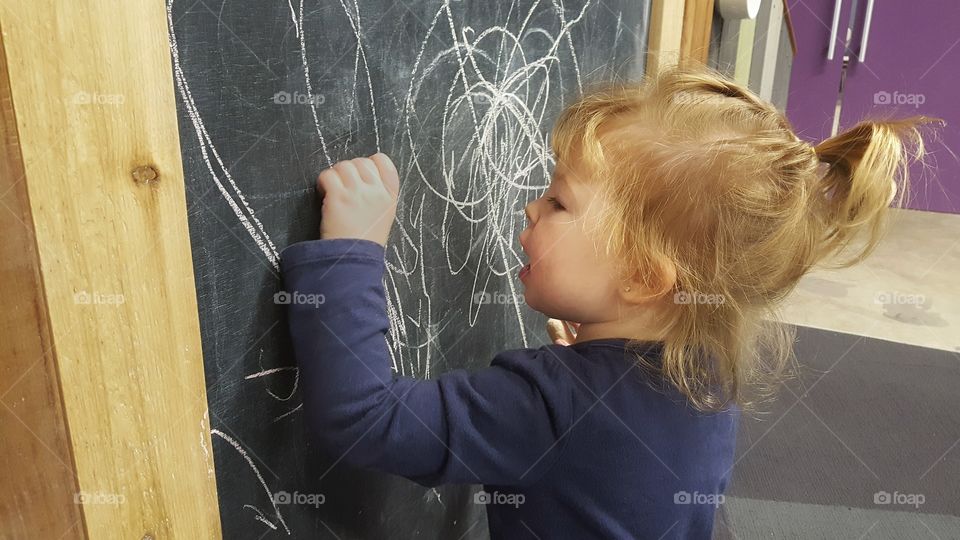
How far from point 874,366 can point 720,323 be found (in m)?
2.18

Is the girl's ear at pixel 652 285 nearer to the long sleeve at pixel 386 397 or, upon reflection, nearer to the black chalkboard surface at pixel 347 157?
the long sleeve at pixel 386 397

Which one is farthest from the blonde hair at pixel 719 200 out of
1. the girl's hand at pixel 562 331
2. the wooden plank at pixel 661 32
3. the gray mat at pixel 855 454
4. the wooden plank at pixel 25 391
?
the gray mat at pixel 855 454

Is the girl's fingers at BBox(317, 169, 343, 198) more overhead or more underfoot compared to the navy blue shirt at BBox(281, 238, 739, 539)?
more overhead

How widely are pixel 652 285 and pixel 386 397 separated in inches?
11.8

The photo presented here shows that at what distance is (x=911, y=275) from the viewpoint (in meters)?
3.82

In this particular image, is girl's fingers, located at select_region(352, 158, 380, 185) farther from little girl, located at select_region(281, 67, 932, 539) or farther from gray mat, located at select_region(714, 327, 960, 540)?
gray mat, located at select_region(714, 327, 960, 540)

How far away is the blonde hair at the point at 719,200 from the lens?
0.77m

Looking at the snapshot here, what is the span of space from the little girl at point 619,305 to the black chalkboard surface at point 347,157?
5 centimetres

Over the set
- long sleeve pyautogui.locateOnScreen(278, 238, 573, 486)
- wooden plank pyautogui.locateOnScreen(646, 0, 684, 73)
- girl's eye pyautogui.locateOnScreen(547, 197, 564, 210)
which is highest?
wooden plank pyautogui.locateOnScreen(646, 0, 684, 73)

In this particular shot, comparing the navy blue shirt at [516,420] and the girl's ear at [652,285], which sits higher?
the girl's ear at [652,285]

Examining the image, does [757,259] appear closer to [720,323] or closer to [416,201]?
[720,323]

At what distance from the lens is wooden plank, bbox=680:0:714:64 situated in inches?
70.0

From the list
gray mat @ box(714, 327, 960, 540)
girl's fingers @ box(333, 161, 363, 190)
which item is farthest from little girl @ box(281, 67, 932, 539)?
gray mat @ box(714, 327, 960, 540)

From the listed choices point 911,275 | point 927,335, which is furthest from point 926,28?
point 927,335
